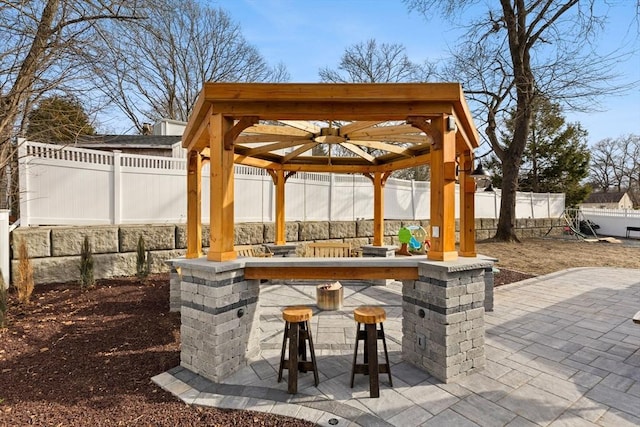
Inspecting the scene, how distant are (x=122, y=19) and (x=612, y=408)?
30.5 feet

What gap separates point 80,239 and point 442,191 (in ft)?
21.2

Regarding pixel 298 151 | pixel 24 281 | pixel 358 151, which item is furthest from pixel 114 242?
pixel 358 151

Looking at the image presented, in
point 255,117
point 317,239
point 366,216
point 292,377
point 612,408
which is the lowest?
point 612,408

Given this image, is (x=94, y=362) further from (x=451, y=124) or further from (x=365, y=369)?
(x=451, y=124)

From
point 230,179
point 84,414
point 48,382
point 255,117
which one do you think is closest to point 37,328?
point 48,382

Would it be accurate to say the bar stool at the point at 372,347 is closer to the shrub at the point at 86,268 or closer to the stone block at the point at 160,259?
the shrub at the point at 86,268

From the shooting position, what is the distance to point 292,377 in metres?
2.81

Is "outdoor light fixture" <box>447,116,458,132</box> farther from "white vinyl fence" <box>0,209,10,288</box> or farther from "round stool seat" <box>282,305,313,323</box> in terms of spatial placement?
"white vinyl fence" <box>0,209,10,288</box>

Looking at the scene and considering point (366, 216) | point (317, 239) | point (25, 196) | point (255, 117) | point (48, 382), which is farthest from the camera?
point (366, 216)

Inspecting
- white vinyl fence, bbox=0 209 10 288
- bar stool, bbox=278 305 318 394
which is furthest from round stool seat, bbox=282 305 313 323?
white vinyl fence, bbox=0 209 10 288

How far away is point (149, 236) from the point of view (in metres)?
6.81

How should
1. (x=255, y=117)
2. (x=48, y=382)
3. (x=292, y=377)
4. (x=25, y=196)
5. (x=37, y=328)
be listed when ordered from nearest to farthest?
(x=292, y=377) < (x=48, y=382) < (x=255, y=117) < (x=37, y=328) < (x=25, y=196)

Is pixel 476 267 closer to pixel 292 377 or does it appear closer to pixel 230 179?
pixel 292 377

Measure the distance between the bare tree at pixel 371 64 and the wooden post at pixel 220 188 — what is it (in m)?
18.3
